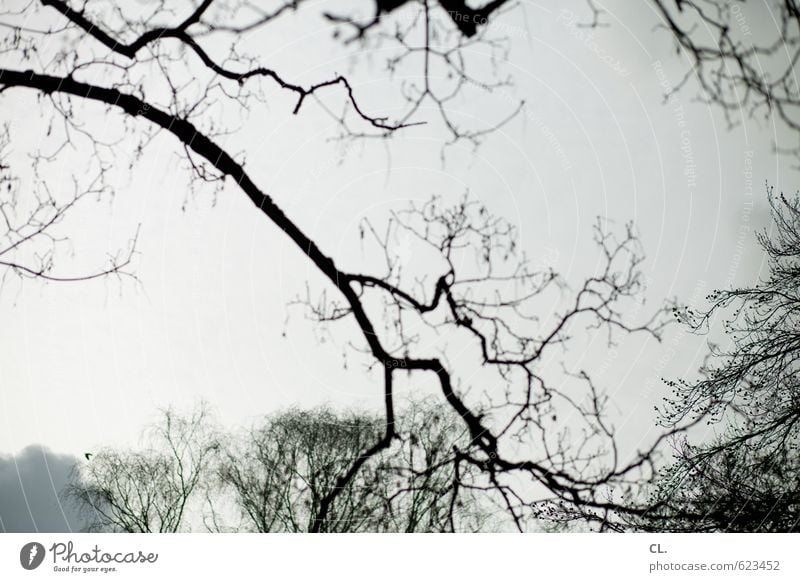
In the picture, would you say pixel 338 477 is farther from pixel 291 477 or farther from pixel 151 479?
pixel 151 479

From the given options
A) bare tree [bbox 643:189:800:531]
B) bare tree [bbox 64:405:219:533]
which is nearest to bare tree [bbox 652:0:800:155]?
bare tree [bbox 643:189:800:531]

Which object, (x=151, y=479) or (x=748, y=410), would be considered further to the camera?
(x=748, y=410)

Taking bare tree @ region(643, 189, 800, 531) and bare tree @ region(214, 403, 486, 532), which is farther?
bare tree @ region(643, 189, 800, 531)

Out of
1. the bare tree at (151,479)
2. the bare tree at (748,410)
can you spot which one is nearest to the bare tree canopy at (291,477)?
the bare tree at (151,479)

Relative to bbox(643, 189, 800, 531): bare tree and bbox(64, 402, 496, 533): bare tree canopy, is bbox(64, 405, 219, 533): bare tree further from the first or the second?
bbox(643, 189, 800, 531): bare tree

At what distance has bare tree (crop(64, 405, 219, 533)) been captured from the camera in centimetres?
273

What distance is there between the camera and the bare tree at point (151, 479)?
273cm

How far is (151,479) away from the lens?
2.79 metres

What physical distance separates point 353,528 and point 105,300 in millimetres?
1374

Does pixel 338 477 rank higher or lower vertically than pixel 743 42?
lower

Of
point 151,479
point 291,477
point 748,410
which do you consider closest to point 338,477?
point 291,477
